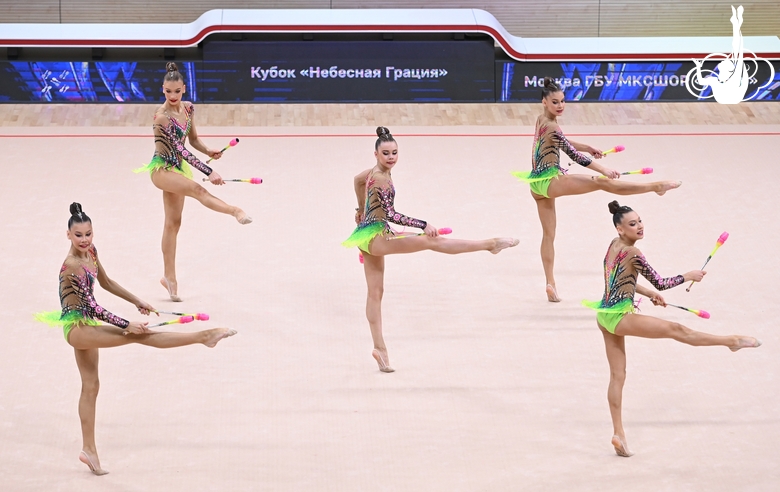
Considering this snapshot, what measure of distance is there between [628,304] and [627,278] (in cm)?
12

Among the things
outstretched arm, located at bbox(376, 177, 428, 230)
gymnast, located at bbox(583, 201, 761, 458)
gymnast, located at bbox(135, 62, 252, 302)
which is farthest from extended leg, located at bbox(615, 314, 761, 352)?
gymnast, located at bbox(135, 62, 252, 302)

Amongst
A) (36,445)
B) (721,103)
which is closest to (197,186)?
(36,445)

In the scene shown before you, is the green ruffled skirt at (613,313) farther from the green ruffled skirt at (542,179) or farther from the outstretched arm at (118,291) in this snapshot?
the outstretched arm at (118,291)

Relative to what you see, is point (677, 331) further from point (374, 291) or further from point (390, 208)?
point (374, 291)

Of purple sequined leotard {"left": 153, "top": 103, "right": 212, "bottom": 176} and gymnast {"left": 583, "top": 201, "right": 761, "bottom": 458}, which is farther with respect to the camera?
purple sequined leotard {"left": 153, "top": 103, "right": 212, "bottom": 176}

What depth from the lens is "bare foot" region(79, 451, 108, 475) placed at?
17.7 feet

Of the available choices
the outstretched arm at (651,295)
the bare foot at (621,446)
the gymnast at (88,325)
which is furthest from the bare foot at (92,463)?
the outstretched arm at (651,295)

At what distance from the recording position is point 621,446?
5.57m

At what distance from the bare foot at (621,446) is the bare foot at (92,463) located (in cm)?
238

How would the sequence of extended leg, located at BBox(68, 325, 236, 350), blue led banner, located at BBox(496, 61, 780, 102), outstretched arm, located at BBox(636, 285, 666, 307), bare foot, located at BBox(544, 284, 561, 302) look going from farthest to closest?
blue led banner, located at BBox(496, 61, 780, 102)
bare foot, located at BBox(544, 284, 561, 302)
outstretched arm, located at BBox(636, 285, 666, 307)
extended leg, located at BBox(68, 325, 236, 350)

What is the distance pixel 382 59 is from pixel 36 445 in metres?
6.55

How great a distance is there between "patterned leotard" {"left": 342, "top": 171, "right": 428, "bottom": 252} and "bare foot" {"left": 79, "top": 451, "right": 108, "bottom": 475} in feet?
5.73

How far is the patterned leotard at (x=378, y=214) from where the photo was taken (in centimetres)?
615

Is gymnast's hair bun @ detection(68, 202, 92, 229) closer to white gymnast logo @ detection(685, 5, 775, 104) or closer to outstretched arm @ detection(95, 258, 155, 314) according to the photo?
outstretched arm @ detection(95, 258, 155, 314)
